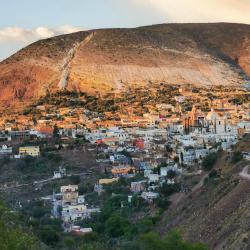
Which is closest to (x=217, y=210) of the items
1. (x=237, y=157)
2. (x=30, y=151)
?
(x=237, y=157)

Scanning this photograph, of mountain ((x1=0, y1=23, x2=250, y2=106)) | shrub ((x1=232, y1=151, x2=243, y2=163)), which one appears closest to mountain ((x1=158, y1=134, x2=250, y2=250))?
shrub ((x1=232, y1=151, x2=243, y2=163))

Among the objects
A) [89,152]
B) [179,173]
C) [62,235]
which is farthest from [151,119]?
[62,235]

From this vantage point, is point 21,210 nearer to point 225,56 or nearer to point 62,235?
point 62,235

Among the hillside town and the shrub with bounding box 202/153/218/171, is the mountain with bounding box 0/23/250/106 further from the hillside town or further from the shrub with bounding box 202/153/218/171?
the shrub with bounding box 202/153/218/171

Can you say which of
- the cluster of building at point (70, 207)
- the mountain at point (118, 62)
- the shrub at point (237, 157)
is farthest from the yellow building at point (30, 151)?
the mountain at point (118, 62)

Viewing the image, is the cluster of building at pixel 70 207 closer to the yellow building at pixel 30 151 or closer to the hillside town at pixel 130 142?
the hillside town at pixel 130 142

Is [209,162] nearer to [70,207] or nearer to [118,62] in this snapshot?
[70,207]
